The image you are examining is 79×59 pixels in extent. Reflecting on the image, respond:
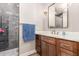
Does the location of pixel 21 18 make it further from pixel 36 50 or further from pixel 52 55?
pixel 52 55

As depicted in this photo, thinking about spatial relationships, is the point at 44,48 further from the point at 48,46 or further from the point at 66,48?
the point at 66,48

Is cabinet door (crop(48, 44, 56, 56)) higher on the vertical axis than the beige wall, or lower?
lower

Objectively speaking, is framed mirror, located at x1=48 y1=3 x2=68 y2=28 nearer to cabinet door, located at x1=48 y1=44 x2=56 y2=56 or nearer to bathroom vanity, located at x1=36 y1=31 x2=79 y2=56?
bathroom vanity, located at x1=36 y1=31 x2=79 y2=56

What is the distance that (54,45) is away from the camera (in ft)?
4.94

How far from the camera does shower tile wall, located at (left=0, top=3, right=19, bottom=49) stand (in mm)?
1432

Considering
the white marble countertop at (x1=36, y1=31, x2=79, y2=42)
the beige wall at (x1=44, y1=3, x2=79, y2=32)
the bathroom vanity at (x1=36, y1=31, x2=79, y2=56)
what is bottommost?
the bathroom vanity at (x1=36, y1=31, x2=79, y2=56)

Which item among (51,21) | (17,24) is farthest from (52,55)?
(17,24)

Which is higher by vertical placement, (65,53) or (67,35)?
(67,35)

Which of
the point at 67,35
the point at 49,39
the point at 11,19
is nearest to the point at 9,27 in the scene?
the point at 11,19

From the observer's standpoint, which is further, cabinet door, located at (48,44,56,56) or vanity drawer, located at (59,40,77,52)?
cabinet door, located at (48,44,56,56)

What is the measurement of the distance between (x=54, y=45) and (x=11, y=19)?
2.04 feet

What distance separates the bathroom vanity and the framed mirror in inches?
5.4

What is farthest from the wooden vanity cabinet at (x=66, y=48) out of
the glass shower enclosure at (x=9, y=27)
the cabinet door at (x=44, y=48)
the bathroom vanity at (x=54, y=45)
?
the glass shower enclosure at (x=9, y=27)

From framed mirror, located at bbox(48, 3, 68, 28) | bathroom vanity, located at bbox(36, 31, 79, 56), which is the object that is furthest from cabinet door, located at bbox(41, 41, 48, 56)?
framed mirror, located at bbox(48, 3, 68, 28)
